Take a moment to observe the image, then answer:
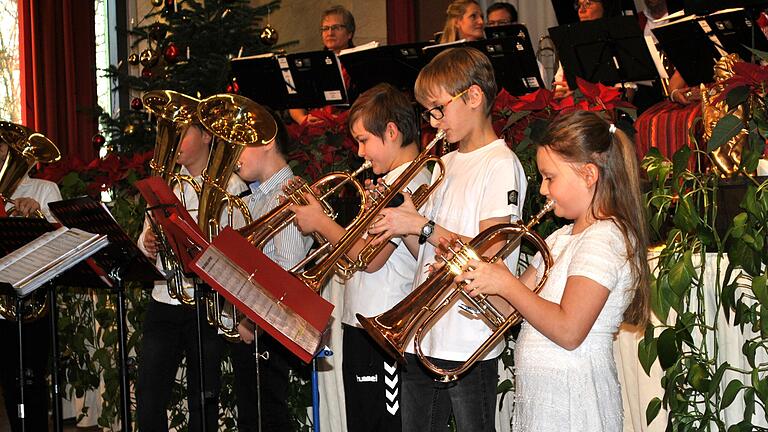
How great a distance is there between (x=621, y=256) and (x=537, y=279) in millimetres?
296

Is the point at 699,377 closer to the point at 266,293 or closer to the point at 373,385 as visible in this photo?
the point at 373,385

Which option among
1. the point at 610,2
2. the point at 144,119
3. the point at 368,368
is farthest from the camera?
the point at 144,119

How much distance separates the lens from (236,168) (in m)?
3.69

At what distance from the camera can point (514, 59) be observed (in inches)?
225

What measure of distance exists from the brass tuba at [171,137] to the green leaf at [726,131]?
201 cm

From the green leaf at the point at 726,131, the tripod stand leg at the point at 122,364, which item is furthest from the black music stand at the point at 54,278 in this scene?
the green leaf at the point at 726,131

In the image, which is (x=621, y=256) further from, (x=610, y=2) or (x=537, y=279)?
(x=610, y=2)

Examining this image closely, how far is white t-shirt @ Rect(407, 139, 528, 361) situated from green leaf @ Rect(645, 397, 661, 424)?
1.64 feet

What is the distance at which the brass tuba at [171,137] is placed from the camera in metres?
3.64

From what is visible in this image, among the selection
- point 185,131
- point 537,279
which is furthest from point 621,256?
point 185,131

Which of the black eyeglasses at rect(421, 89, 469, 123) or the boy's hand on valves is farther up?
the black eyeglasses at rect(421, 89, 469, 123)

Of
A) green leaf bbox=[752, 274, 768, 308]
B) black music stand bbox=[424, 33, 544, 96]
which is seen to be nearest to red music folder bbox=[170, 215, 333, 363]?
green leaf bbox=[752, 274, 768, 308]

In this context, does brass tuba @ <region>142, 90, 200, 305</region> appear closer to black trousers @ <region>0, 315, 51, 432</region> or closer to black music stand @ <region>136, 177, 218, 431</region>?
black music stand @ <region>136, 177, 218, 431</region>

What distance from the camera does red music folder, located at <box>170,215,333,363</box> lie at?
2.73 metres
